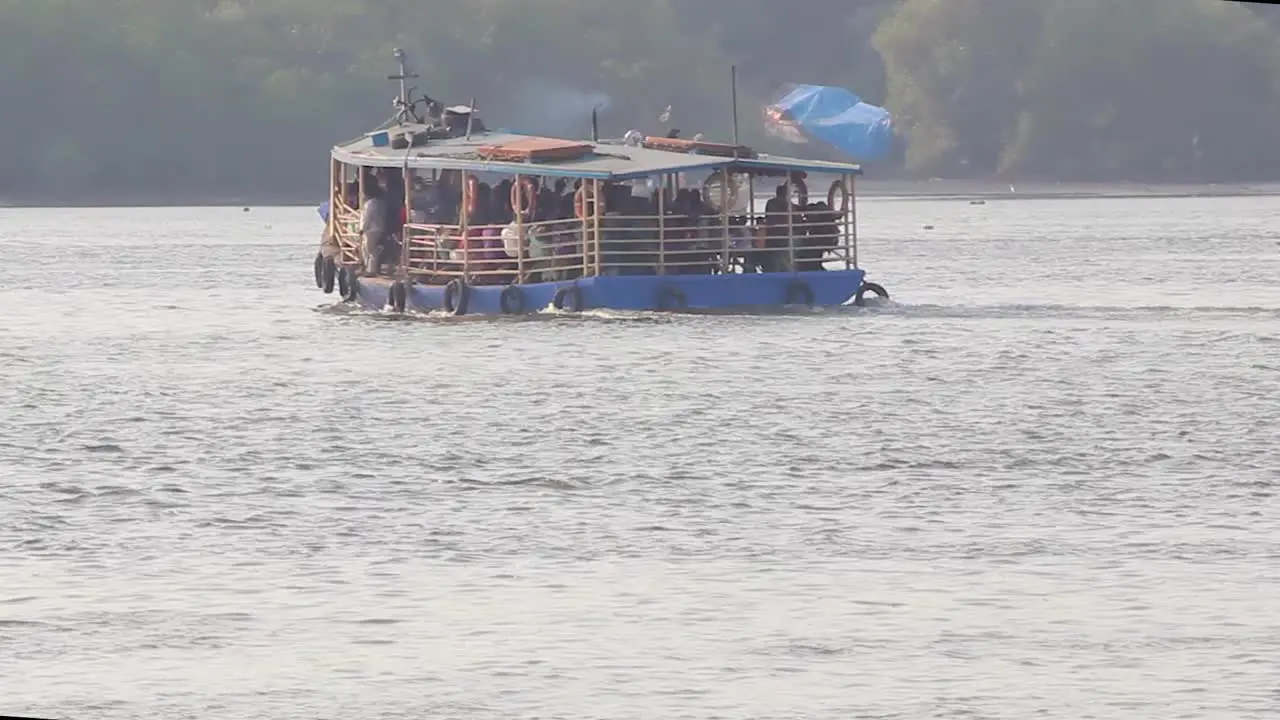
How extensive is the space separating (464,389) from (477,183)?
382 inches

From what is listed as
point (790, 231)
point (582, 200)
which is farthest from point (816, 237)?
point (582, 200)

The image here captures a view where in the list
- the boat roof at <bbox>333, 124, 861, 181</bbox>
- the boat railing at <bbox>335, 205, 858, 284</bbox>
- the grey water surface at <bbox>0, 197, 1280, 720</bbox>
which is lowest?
the grey water surface at <bbox>0, 197, 1280, 720</bbox>

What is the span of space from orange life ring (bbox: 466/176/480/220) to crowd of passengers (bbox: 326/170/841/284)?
4cm

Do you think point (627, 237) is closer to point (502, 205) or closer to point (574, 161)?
point (574, 161)

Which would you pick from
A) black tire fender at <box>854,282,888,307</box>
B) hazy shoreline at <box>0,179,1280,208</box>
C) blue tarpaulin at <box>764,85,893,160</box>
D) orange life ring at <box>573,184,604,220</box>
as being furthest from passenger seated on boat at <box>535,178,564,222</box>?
hazy shoreline at <box>0,179,1280,208</box>

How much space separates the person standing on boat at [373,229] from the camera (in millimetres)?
40331

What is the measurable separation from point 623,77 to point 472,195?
236ft

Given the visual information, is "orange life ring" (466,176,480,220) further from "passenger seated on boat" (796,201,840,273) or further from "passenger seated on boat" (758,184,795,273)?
"passenger seated on boat" (796,201,840,273)

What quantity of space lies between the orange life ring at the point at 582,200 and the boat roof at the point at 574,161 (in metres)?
0.28

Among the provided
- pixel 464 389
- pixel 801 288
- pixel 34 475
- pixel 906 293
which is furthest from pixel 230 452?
pixel 906 293

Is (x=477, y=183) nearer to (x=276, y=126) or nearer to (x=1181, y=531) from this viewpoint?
(x=1181, y=531)

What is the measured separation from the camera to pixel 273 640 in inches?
611

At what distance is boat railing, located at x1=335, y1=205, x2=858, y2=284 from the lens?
37281 millimetres

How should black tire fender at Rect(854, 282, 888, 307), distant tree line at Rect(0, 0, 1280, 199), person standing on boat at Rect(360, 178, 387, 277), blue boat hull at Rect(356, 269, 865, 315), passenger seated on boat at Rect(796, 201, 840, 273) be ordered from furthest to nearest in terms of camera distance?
distant tree line at Rect(0, 0, 1280, 199), person standing on boat at Rect(360, 178, 387, 277), black tire fender at Rect(854, 282, 888, 307), passenger seated on boat at Rect(796, 201, 840, 273), blue boat hull at Rect(356, 269, 865, 315)
